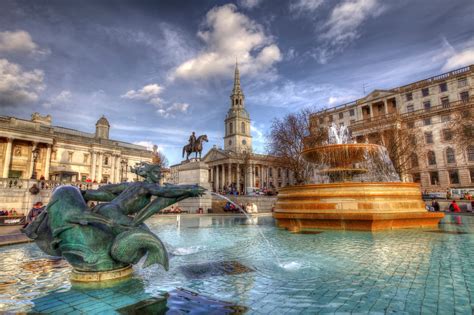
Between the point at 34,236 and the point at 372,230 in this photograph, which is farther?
the point at 372,230

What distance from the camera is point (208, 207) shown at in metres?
25.7

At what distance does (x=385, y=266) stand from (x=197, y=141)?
23.5 meters

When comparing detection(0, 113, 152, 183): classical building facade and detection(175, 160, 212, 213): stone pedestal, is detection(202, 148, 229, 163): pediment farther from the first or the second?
detection(175, 160, 212, 213): stone pedestal

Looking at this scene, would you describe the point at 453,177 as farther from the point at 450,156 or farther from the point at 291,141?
the point at 291,141

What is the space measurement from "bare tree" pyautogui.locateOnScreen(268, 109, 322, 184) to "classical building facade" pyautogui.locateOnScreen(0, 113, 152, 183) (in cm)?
3153

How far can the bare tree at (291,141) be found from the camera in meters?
33.5

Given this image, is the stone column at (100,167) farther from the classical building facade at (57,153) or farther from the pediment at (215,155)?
the pediment at (215,155)

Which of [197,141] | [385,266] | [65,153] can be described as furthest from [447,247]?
[65,153]

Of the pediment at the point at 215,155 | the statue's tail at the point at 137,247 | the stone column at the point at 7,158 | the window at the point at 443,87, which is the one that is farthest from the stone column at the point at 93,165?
the window at the point at 443,87

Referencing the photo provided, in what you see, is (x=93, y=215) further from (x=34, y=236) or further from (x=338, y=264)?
(x=338, y=264)

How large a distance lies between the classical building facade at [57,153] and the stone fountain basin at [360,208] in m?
40.3

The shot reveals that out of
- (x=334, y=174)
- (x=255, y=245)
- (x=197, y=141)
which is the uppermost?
(x=197, y=141)

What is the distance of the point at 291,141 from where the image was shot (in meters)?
33.8

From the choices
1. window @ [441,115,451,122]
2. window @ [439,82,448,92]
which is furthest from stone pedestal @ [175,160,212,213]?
window @ [439,82,448,92]
